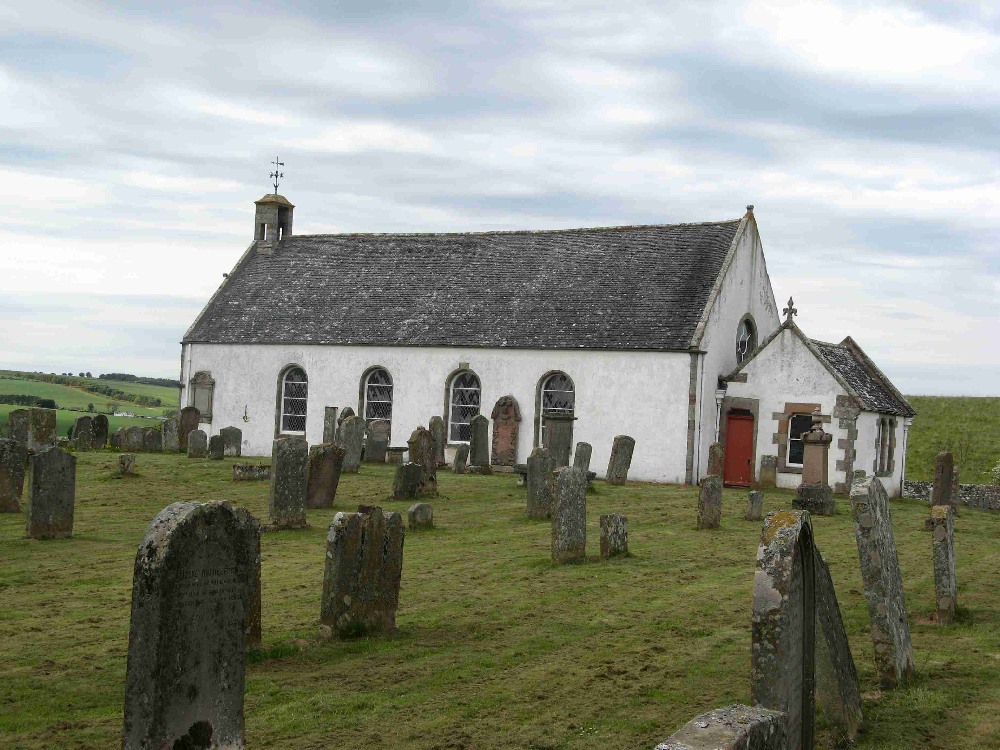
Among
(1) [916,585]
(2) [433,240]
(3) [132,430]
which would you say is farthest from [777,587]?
(2) [433,240]

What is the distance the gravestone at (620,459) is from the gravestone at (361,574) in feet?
59.7

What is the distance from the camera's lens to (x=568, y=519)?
51.8ft

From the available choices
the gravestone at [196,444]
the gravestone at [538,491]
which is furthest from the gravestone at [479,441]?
the gravestone at [538,491]

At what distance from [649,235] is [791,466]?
9.31 m

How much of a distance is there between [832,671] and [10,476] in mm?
16264

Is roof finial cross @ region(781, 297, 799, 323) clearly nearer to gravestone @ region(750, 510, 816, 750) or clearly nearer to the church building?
the church building

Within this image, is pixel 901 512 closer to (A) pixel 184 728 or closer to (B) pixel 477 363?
(B) pixel 477 363

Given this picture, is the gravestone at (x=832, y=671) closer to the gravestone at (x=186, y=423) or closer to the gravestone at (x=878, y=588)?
the gravestone at (x=878, y=588)

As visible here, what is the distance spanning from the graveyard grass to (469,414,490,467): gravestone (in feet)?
39.0

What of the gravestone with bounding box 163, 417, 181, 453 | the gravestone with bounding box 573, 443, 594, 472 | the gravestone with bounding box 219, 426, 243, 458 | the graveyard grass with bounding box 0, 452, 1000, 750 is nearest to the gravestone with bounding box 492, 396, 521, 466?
the gravestone with bounding box 573, 443, 594, 472

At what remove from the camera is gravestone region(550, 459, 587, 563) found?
15.7m

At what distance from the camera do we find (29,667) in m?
10.1

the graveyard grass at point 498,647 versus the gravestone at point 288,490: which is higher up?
the gravestone at point 288,490

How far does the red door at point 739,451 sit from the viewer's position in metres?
31.9
